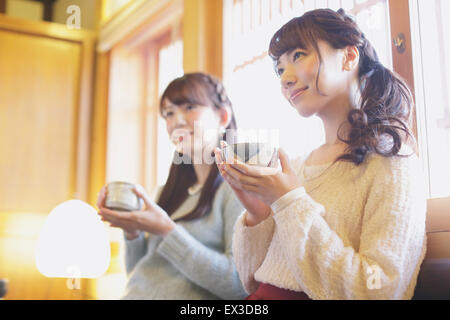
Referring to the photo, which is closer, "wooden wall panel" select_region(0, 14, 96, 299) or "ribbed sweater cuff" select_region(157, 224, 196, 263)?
"ribbed sweater cuff" select_region(157, 224, 196, 263)

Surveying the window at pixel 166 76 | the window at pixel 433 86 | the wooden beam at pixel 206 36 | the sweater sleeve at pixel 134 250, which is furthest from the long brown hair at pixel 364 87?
the window at pixel 166 76

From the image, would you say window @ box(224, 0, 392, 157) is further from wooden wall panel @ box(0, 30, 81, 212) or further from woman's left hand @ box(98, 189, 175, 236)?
wooden wall panel @ box(0, 30, 81, 212)

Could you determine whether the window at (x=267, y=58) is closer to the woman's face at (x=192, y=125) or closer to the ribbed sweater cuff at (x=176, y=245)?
the woman's face at (x=192, y=125)

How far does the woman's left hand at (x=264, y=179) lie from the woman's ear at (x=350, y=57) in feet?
0.56

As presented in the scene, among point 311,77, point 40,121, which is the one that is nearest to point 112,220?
point 311,77

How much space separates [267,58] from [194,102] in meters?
0.17

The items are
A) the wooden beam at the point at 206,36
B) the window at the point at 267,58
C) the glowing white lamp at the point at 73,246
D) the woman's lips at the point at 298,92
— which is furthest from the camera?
the wooden beam at the point at 206,36

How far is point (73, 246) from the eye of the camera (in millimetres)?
1123

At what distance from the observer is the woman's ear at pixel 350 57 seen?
2.23ft

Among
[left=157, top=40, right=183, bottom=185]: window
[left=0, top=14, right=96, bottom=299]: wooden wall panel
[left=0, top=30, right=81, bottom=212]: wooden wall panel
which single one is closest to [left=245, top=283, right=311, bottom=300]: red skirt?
[left=157, top=40, right=183, bottom=185]: window

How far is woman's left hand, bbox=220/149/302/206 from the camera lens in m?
0.57

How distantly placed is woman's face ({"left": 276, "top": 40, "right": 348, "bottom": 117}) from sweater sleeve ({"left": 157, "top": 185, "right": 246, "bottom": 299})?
1.33 ft

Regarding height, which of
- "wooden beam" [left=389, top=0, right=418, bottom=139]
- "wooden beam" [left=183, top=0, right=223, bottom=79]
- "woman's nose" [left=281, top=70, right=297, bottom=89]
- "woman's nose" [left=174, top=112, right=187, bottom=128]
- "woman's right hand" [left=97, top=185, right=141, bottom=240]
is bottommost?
"woman's right hand" [left=97, top=185, right=141, bottom=240]
